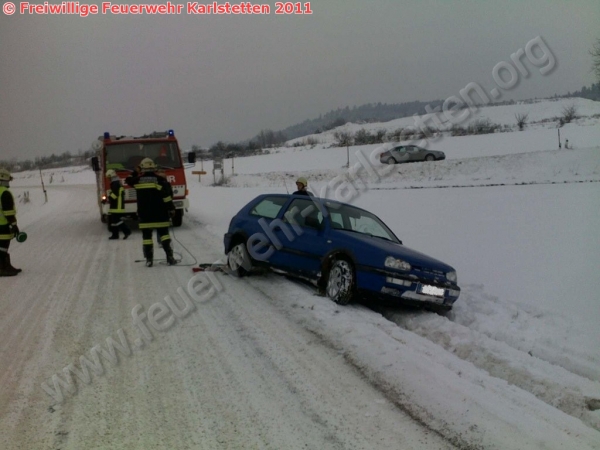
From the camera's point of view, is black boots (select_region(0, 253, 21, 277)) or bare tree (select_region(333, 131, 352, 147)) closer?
black boots (select_region(0, 253, 21, 277))

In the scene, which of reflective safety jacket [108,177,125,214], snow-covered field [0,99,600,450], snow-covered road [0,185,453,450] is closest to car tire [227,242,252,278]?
snow-covered field [0,99,600,450]

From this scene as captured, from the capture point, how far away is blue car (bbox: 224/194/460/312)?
271 inches

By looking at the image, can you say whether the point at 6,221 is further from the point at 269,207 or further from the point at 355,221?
the point at 355,221

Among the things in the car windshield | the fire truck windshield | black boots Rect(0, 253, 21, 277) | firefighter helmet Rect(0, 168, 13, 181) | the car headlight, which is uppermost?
the fire truck windshield

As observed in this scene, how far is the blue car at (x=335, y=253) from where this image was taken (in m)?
6.89

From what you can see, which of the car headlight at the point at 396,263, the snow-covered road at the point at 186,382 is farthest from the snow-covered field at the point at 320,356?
the car headlight at the point at 396,263

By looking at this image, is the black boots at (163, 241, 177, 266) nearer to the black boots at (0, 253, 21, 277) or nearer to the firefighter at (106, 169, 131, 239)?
the black boots at (0, 253, 21, 277)

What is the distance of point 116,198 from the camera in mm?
13820

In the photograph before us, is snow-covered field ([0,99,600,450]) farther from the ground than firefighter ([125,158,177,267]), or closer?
closer

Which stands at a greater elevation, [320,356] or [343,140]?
[343,140]

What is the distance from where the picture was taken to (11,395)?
4480 mm

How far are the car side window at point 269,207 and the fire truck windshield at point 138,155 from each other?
6688 millimetres

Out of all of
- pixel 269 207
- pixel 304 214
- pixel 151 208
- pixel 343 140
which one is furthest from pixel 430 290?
pixel 343 140

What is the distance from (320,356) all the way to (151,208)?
5801mm
